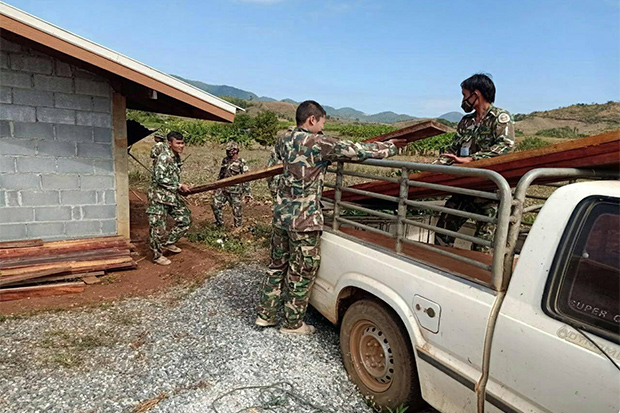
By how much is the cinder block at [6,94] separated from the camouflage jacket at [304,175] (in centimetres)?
380

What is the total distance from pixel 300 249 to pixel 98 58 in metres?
3.55

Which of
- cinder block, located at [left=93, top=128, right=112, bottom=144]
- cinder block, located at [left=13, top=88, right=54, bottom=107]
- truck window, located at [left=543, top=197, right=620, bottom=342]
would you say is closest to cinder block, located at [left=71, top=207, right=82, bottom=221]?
cinder block, located at [left=93, top=128, right=112, bottom=144]

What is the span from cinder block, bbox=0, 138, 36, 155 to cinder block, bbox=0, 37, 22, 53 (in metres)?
1.10

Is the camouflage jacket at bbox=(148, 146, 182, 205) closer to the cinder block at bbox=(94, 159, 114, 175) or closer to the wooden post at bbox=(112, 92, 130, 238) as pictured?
the wooden post at bbox=(112, 92, 130, 238)

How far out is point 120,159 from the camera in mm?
6184

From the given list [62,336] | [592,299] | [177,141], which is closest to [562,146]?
[592,299]

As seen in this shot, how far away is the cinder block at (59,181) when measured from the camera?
18.7 ft

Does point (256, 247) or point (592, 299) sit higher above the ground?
point (592, 299)

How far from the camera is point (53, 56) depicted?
553 centimetres

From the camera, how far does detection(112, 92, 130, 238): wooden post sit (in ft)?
20.0

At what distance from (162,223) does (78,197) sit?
1.24 meters

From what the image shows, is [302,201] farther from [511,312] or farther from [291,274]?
[511,312]

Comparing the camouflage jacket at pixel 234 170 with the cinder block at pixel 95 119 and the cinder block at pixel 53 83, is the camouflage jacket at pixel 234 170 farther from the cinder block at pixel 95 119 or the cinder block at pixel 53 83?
the cinder block at pixel 53 83

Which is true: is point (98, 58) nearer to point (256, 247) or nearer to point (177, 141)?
point (177, 141)
